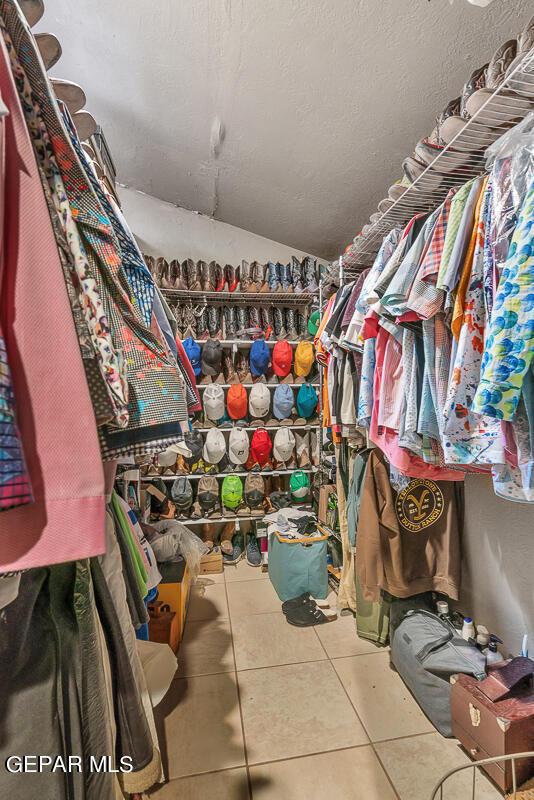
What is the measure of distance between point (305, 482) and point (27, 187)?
2909mm

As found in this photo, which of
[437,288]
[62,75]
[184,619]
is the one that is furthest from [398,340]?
[62,75]

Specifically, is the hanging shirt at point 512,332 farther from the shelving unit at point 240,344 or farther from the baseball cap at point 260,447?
the baseball cap at point 260,447

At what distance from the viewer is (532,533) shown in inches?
54.9

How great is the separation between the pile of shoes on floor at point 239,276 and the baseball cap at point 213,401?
838mm

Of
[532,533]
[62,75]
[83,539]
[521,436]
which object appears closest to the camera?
[83,539]

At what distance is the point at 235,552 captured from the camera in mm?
2977

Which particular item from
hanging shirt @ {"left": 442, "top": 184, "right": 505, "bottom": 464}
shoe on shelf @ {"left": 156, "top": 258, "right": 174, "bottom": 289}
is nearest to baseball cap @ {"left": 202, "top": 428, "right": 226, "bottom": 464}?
shoe on shelf @ {"left": 156, "top": 258, "right": 174, "bottom": 289}

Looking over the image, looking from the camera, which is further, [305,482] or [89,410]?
[305,482]

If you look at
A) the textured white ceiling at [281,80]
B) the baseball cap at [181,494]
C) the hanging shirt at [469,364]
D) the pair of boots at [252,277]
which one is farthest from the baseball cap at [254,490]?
the hanging shirt at [469,364]

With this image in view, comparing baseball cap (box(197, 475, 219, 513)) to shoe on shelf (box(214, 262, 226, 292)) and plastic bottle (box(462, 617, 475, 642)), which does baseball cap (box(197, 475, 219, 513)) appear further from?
plastic bottle (box(462, 617, 475, 642))

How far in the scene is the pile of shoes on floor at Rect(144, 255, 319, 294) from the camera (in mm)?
3020

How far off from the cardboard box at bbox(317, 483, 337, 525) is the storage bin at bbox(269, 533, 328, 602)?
0.34 metres

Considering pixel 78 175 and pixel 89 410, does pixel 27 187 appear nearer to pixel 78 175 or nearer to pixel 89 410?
pixel 78 175

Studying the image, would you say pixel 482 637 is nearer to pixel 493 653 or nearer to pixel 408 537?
pixel 493 653
